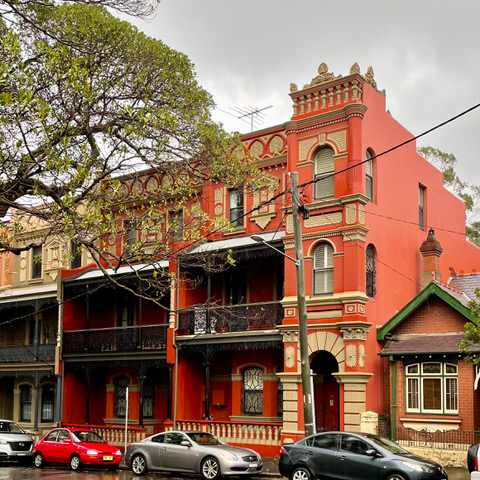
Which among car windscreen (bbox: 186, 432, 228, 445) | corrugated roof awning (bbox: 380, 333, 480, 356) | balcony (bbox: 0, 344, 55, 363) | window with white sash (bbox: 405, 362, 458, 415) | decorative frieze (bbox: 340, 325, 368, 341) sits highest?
decorative frieze (bbox: 340, 325, 368, 341)

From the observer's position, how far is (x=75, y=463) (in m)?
22.6

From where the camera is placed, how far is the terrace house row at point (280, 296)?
23219mm

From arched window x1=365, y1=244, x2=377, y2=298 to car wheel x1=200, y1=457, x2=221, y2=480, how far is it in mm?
7744

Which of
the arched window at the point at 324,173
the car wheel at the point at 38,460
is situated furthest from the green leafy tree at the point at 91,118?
the car wheel at the point at 38,460

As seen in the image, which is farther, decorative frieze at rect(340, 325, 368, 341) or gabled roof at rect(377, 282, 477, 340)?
decorative frieze at rect(340, 325, 368, 341)

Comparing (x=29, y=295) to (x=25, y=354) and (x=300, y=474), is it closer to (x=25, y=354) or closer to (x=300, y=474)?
(x=25, y=354)

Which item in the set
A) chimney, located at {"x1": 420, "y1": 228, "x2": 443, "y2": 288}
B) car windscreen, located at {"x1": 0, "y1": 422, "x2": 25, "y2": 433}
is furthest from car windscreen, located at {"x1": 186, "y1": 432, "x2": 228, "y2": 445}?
chimney, located at {"x1": 420, "y1": 228, "x2": 443, "y2": 288}

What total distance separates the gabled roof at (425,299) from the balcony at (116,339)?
8.65 meters

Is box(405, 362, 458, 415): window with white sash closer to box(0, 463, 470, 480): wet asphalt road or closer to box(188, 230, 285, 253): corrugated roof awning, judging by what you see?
box(0, 463, 470, 480): wet asphalt road

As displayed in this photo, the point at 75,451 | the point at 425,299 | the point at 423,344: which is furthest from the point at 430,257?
the point at 75,451

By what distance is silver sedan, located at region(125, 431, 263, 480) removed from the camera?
61.8 ft

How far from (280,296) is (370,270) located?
4169 millimetres

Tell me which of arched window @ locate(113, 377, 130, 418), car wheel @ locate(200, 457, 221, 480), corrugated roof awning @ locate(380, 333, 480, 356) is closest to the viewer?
car wheel @ locate(200, 457, 221, 480)

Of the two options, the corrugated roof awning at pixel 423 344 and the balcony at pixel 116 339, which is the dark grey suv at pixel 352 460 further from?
the balcony at pixel 116 339
